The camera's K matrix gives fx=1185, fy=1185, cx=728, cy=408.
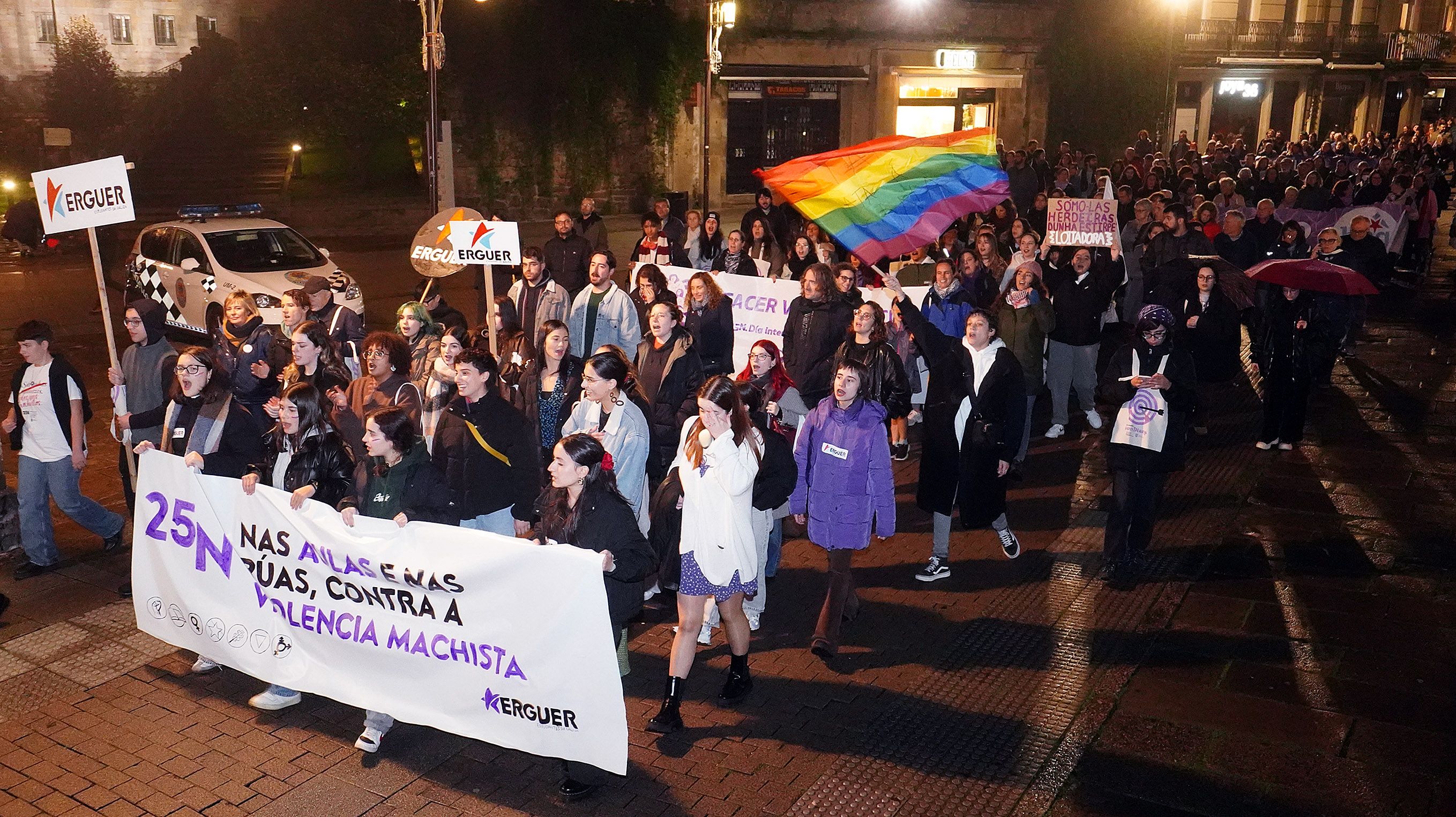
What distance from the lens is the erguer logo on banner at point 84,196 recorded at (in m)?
8.68

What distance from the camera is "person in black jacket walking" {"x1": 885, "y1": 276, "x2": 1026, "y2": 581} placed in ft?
26.0

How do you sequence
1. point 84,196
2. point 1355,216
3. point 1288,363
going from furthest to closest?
point 1355,216, point 1288,363, point 84,196

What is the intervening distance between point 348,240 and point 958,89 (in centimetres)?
1913

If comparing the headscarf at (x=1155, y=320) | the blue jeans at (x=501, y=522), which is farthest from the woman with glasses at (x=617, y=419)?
the headscarf at (x=1155, y=320)

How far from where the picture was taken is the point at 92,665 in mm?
6855

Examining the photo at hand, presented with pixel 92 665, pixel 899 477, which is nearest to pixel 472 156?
pixel 899 477

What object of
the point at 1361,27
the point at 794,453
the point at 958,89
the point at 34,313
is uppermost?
the point at 1361,27

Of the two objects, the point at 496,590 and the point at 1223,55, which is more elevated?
the point at 1223,55

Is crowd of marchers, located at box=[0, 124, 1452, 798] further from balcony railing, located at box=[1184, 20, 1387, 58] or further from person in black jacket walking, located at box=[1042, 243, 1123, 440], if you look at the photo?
balcony railing, located at box=[1184, 20, 1387, 58]

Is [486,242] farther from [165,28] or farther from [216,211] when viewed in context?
[165,28]

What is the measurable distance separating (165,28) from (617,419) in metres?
51.1

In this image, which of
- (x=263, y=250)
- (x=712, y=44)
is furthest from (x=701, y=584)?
(x=712, y=44)

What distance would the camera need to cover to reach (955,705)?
644cm

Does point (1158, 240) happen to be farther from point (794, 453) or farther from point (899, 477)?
point (794, 453)
